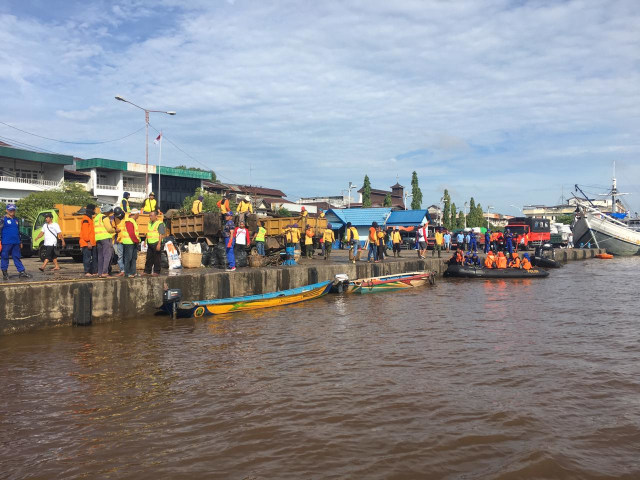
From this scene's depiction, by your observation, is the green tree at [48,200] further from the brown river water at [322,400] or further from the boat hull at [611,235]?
the boat hull at [611,235]

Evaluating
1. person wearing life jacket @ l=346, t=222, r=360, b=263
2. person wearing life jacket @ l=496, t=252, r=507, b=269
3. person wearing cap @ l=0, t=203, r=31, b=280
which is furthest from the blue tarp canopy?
person wearing cap @ l=0, t=203, r=31, b=280

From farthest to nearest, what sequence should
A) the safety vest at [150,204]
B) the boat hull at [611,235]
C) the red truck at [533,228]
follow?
the boat hull at [611,235] → the red truck at [533,228] → the safety vest at [150,204]

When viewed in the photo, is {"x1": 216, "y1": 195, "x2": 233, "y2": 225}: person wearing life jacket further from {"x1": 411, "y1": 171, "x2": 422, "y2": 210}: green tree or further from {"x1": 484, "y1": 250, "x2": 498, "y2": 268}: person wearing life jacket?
{"x1": 411, "y1": 171, "x2": 422, "y2": 210}: green tree

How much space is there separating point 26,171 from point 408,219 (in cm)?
3512

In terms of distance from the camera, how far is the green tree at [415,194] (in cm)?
7062

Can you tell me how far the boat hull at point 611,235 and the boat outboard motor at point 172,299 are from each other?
4482cm

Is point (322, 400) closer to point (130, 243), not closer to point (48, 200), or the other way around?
point (130, 243)

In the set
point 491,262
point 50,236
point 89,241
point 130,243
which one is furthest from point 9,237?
point 491,262

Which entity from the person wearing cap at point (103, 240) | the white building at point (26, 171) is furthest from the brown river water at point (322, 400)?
the white building at point (26, 171)

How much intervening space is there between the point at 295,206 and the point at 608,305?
59535 mm

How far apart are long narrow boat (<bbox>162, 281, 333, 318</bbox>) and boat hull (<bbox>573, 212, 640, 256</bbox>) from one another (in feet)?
130

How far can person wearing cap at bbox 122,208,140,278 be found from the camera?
1212cm

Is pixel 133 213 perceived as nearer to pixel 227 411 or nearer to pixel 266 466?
pixel 227 411

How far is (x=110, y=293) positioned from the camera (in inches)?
453
